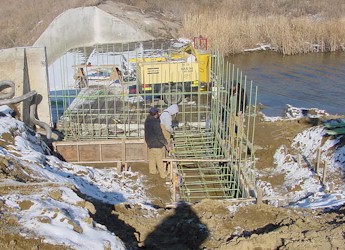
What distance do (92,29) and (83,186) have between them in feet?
63.3

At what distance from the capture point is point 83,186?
23.9 ft

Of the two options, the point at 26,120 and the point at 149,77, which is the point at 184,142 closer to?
the point at 149,77

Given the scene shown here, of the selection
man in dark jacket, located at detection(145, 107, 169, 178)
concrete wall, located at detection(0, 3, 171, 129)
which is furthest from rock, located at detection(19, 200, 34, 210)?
concrete wall, located at detection(0, 3, 171, 129)

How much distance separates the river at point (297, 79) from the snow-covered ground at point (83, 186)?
4.59 meters

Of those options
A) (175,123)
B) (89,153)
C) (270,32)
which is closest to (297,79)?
(270,32)

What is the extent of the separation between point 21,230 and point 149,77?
25.5 feet

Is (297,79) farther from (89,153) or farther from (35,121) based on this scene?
(35,121)

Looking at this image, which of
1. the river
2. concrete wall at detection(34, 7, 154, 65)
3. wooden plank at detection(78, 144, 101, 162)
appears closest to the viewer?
wooden plank at detection(78, 144, 101, 162)

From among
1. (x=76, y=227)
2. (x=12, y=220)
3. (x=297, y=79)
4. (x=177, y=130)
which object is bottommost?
(x=177, y=130)

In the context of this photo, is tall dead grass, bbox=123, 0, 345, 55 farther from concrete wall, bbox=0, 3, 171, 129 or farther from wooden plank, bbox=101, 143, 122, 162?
wooden plank, bbox=101, 143, 122, 162

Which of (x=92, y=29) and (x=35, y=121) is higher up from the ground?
(x=92, y=29)

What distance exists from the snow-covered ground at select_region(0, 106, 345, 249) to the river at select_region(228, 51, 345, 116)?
181 inches

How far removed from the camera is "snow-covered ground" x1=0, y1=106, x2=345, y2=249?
4543 millimetres

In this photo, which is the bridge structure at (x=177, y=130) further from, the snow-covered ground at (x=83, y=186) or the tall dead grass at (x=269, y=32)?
the tall dead grass at (x=269, y=32)
